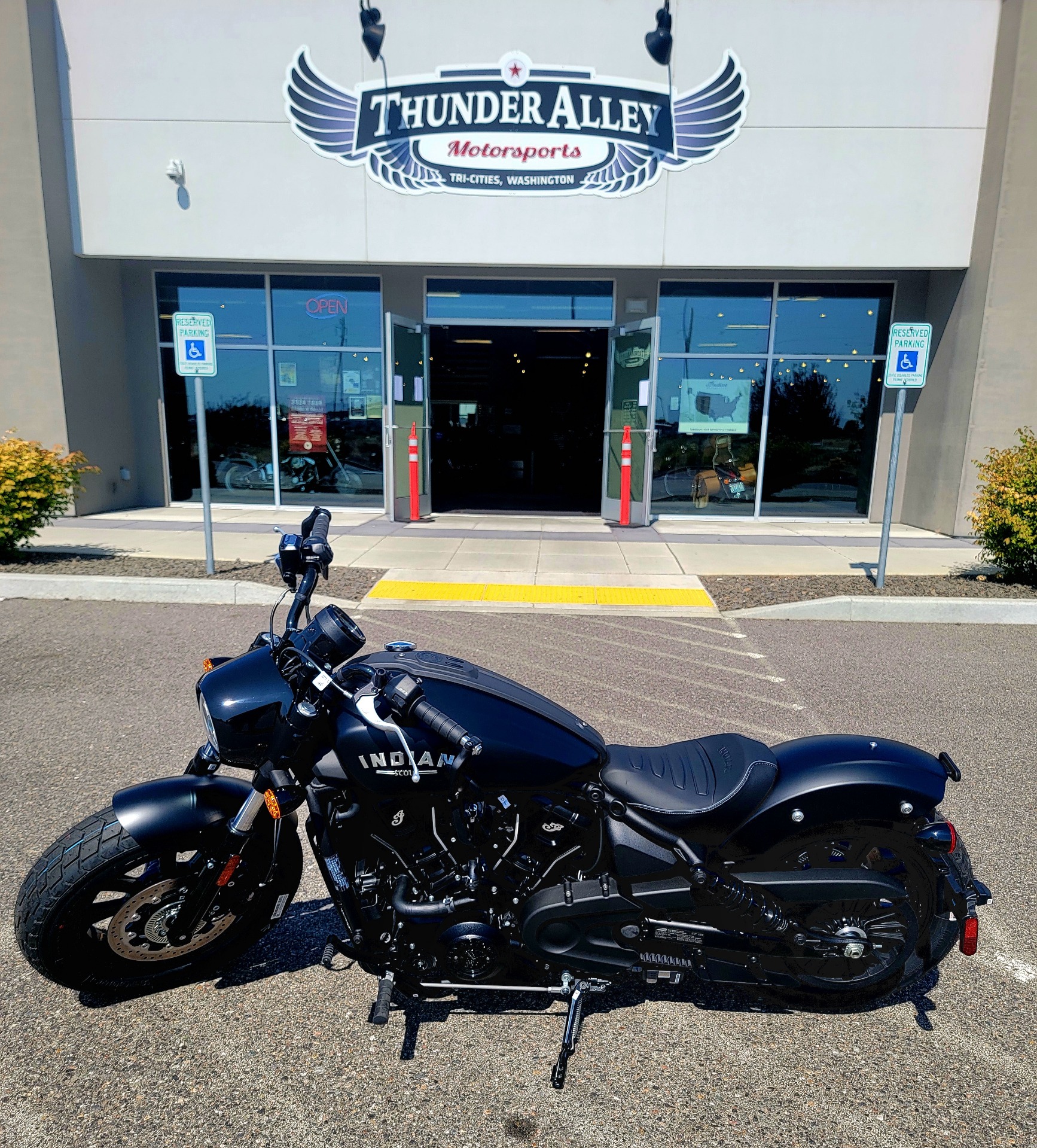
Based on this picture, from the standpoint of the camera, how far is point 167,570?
27.3 ft

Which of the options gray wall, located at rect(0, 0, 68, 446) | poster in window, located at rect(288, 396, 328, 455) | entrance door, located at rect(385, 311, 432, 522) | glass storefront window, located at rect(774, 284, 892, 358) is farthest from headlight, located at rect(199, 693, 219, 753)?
glass storefront window, located at rect(774, 284, 892, 358)

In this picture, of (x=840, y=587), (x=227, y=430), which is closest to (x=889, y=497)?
(x=840, y=587)

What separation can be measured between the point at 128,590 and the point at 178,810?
597 cm

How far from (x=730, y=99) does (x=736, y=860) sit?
12.0 metres

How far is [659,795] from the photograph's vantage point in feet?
7.50

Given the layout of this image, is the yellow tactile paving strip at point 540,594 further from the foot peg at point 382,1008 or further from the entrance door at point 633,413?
the foot peg at point 382,1008

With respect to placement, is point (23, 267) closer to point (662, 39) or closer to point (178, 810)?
point (662, 39)

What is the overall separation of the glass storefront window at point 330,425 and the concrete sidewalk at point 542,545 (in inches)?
22.0

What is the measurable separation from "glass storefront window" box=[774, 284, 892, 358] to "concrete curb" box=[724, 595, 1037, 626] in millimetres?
6878

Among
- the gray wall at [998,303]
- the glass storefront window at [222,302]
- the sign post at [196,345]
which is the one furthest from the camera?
the glass storefront window at [222,302]

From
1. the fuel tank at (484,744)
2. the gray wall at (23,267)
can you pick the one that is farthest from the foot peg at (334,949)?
the gray wall at (23,267)

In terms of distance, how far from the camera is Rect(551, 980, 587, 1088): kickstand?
2260 millimetres

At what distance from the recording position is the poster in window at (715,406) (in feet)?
43.2

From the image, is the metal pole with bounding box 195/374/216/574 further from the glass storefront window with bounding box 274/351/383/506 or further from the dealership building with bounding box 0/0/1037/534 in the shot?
the glass storefront window with bounding box 274/351/383/506
